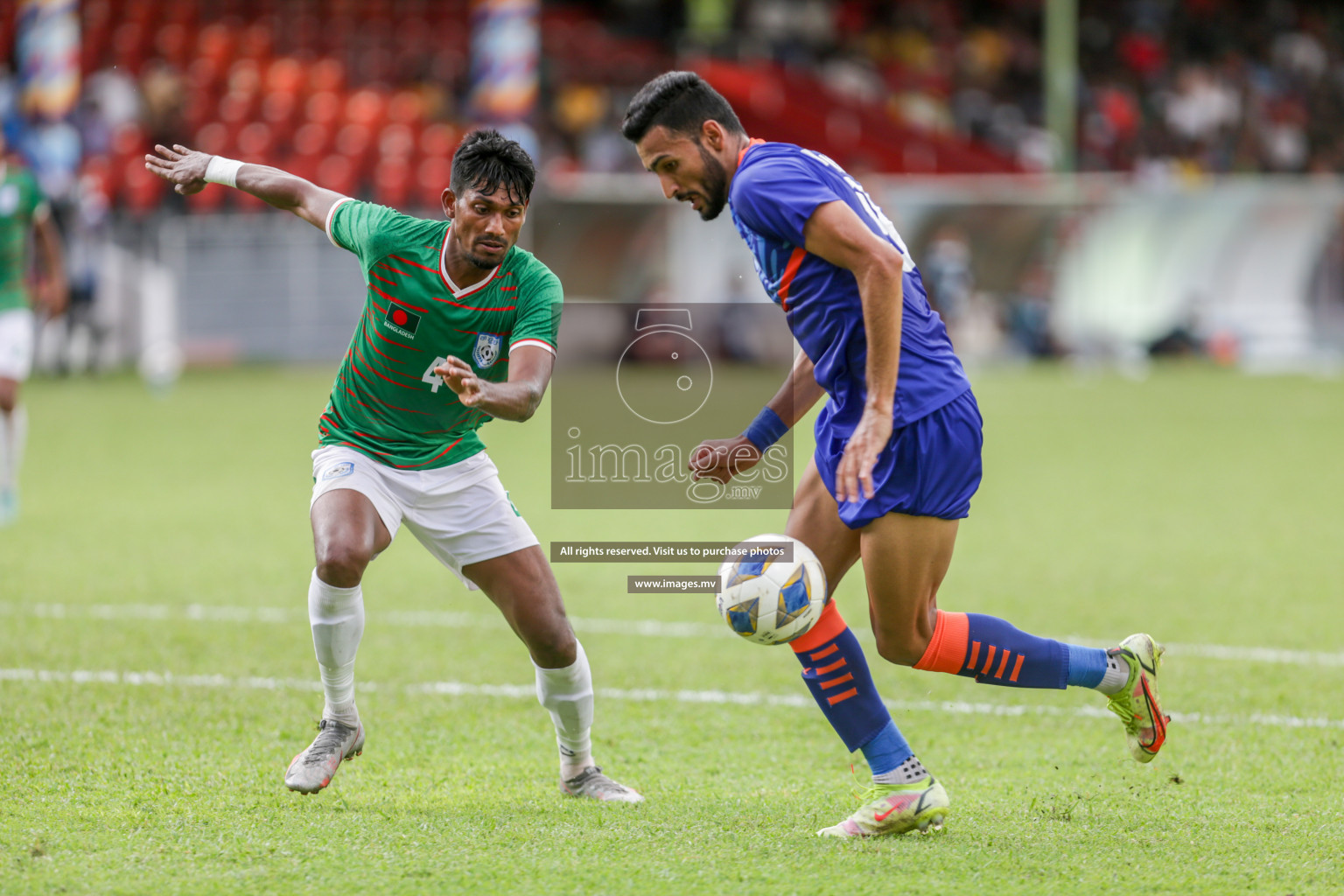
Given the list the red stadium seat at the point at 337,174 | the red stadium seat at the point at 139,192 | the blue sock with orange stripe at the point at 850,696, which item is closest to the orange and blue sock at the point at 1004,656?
the blue sock with orange stripe at the point at 850,696

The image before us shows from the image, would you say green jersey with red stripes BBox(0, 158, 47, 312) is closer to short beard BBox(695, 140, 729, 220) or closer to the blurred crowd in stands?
short beard BBox(695, 140, 729, 220)

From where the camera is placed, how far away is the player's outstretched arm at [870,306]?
372cm

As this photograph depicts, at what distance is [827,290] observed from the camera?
3928mm

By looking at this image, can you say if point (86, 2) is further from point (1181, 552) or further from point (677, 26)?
point (1181, 552)

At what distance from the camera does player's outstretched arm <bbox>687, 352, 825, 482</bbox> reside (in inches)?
174

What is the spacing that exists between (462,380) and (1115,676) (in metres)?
2.09

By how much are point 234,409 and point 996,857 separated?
14.4 metres

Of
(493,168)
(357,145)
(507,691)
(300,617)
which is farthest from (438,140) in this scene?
(493,168)

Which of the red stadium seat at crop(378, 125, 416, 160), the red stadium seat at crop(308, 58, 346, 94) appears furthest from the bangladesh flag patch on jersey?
the red stadium seat at crop(308, 58, 346, 94)

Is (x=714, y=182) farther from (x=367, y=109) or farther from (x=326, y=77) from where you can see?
(x=326, y=77)

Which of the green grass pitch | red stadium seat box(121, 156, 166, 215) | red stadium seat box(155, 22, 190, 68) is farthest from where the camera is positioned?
red stadium seat box(155, 22, 190, 68)

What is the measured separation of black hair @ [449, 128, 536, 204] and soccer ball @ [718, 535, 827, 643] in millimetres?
1269

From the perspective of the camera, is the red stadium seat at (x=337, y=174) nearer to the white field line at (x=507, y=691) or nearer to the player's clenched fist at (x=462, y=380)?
the white field line at (x=507, y=691)

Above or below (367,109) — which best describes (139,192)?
below
